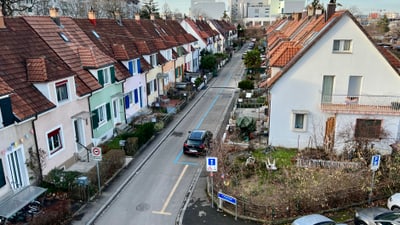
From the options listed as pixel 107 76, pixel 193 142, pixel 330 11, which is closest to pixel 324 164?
pixel 193 142

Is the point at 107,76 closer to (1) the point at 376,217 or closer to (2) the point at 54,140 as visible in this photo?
(2) the point at 54,140

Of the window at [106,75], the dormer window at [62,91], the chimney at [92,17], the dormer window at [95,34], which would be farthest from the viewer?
the chimney at [92,17]

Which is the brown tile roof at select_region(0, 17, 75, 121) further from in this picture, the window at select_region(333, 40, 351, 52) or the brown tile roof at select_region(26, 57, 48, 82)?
the window at select_region(333, 40, 351, 52)

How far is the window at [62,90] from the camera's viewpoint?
18.1m

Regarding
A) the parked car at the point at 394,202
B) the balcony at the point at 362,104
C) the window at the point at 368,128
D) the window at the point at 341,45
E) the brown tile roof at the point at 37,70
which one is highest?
the window at the point at 341,45

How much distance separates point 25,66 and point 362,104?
20443 millimetres

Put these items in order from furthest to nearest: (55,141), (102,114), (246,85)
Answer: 1. (246,85)
2. (102,114)
3. (55,141)

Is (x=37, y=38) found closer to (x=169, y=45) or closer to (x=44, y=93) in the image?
(x=44, y=93)

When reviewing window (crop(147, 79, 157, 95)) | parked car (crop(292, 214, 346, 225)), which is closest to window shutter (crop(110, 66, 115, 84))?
window (crop(147, 79, 157, 95))

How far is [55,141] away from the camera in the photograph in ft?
59.3

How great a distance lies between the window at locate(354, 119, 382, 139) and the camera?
20281mm

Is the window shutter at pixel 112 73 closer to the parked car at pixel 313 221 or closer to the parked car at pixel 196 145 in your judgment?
the parked car at pixel 196 145

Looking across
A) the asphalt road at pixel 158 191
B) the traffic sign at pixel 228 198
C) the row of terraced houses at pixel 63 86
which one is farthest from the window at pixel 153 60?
the traffic sign at pixel 228 198

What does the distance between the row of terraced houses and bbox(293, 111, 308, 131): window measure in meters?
13.2
